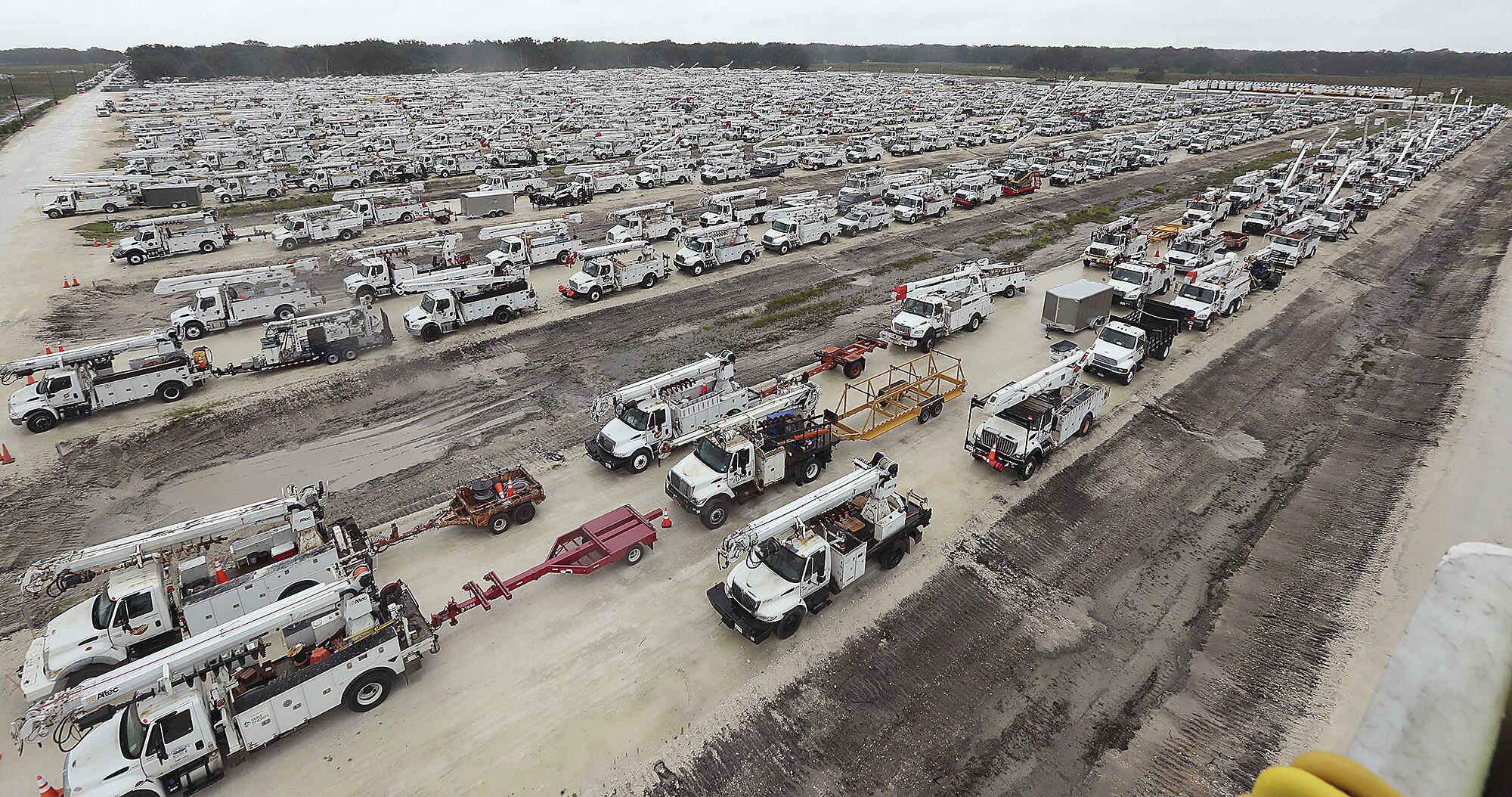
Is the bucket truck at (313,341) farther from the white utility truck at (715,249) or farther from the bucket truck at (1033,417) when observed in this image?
the bucket truck at (1033,417)

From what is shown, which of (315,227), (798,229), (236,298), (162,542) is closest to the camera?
(162,542)

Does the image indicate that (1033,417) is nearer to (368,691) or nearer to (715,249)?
(368,691)

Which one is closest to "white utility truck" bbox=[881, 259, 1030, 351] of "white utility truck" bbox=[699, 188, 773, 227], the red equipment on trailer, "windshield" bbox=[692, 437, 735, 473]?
"windshield" bbox=[692, 437, 735, 473]

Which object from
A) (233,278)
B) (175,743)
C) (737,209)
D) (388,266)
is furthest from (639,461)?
(737,209)

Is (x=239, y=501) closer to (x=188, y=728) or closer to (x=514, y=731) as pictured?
(x=188, y=728)

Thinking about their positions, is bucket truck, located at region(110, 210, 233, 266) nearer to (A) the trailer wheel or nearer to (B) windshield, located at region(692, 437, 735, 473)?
(B) windshield, located at region(692, 437, 735, 473)
